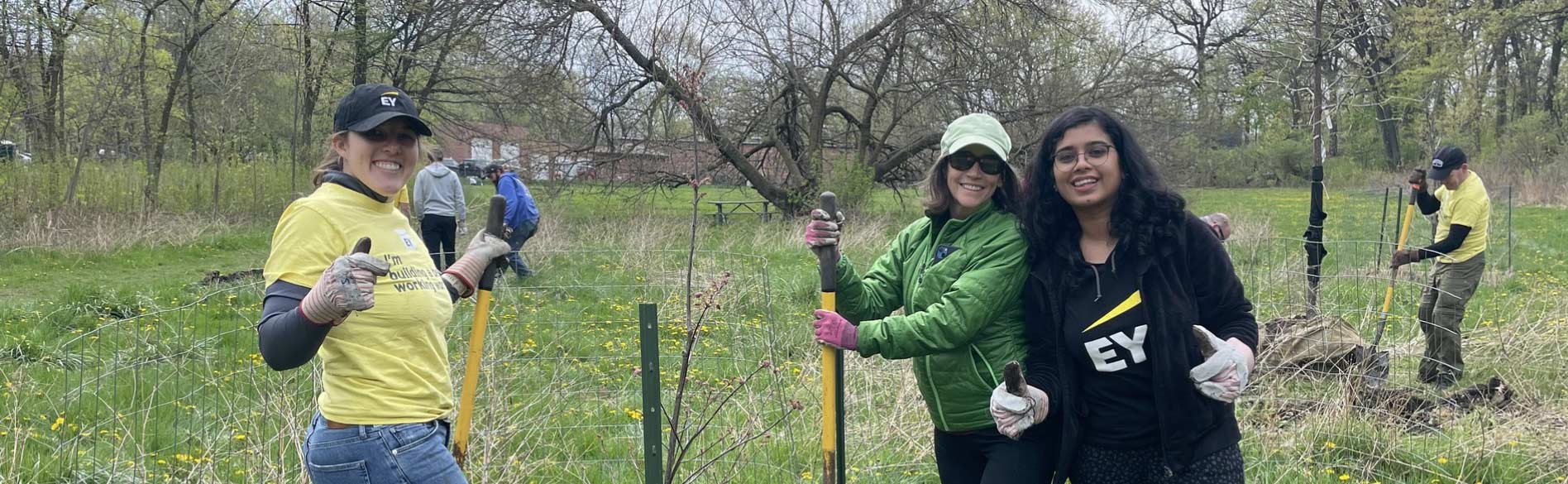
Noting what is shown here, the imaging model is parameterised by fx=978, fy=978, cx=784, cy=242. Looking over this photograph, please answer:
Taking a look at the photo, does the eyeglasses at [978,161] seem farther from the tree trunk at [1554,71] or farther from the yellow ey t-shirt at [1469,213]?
the tree trunk at [1554,71]

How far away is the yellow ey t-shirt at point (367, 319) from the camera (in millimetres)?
A: 1796

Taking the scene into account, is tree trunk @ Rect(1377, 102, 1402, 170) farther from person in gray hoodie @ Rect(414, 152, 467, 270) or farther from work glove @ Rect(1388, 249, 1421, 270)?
person in gray hoodie @ Rect(414, 152, 467, 270)

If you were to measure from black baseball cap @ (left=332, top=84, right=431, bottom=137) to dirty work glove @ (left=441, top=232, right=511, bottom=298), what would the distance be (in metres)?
0.39

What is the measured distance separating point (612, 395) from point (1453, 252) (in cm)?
485

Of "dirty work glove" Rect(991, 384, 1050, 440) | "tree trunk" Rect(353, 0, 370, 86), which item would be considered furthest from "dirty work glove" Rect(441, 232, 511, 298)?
"tree trunk" Rect(353, 0, 370, 86)

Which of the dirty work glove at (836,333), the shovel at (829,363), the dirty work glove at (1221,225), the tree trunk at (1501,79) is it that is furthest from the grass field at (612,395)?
the tree trunk at (1501,79)

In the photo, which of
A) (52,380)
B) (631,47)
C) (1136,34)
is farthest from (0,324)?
(1136,34)

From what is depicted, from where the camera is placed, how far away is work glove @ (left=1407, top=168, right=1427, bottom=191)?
601 centimetres

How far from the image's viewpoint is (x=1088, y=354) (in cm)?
212

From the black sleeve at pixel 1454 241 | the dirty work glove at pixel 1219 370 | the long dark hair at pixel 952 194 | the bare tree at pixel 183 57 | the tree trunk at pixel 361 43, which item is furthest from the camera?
the tree trunk at pixel 361 43

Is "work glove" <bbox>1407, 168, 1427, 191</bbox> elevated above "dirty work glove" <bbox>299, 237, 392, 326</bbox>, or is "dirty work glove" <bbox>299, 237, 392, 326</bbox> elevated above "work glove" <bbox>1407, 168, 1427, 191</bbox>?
"work glove" <bbox>1407, 168, 1427, 191</bbox>

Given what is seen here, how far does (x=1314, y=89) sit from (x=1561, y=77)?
2443 cm

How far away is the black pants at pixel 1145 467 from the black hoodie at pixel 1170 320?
22 millimetres

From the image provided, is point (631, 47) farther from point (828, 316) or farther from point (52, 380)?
point (828, 316)
